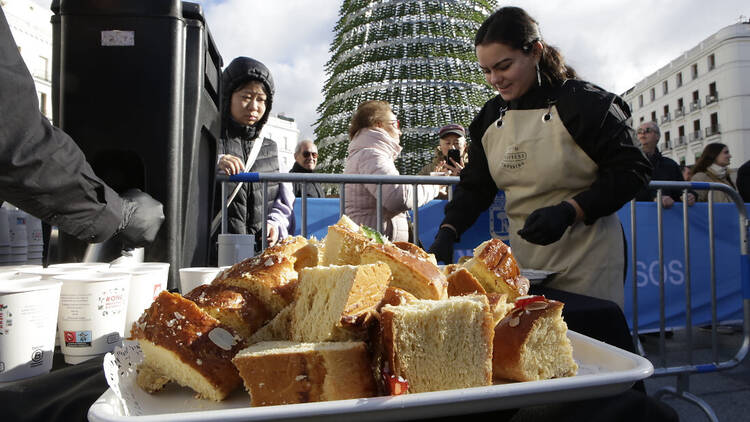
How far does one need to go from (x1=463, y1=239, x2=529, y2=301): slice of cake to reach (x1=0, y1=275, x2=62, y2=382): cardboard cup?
2.83ft

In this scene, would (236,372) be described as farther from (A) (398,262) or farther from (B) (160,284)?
(B) (160,284)

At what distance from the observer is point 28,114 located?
2.90 ft

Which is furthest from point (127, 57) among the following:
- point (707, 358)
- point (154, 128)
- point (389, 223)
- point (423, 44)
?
point (423, 44)

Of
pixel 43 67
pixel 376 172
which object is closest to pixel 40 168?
pixel 376 172

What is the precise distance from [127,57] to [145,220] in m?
0.52

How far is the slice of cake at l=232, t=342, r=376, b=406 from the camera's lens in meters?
0.66

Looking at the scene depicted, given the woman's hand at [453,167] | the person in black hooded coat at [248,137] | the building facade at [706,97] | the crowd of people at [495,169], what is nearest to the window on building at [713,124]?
the building facade at [706,97]

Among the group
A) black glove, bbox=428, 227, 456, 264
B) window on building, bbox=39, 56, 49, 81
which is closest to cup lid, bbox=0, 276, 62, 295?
black glove, bbox=428, 227, 456, 264

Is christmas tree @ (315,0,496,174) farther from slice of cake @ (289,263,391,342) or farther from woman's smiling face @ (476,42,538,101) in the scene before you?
slice of cake @ (289,263,391,342)

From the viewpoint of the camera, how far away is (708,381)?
3.87 m

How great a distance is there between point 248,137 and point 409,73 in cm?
684

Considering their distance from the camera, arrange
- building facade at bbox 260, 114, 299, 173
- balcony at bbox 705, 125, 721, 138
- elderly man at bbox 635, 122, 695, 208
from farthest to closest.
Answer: building facade at bbox 260, 114, 299, 173 → balcony at bbox 705, 125, 721, 138 → elderly man at bbox 635, 122, 695, 208

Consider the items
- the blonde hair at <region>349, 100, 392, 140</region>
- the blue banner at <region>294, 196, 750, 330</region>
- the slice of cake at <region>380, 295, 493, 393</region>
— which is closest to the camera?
the slice of cake at <region>380, 295, 493, 393</region>

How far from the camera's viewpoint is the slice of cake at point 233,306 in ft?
2.63
